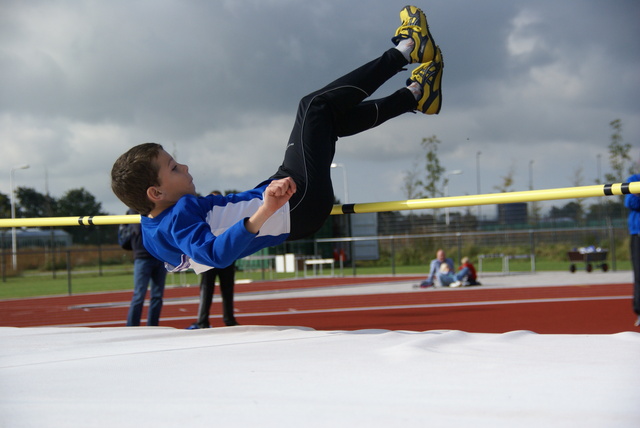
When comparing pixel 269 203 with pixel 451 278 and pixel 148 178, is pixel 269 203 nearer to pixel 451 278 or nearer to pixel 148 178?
pixel 148 178

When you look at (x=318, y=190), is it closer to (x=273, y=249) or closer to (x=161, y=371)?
(x=161, y=371)

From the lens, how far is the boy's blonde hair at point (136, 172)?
2.60 meters

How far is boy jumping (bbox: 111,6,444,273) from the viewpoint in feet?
7.72

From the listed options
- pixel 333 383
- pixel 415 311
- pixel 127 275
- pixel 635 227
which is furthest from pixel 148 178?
pixel 127 275

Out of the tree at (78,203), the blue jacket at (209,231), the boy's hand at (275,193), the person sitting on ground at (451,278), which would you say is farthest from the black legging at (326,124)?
the tree at (78,203)

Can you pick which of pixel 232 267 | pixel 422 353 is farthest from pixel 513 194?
pixel 232 267

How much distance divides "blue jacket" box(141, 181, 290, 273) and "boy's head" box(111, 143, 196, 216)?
0.08 metres

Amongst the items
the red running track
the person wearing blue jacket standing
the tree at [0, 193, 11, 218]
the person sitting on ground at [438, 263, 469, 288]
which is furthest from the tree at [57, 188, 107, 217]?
the person wearing blue jacket standing

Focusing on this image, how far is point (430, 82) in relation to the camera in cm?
344

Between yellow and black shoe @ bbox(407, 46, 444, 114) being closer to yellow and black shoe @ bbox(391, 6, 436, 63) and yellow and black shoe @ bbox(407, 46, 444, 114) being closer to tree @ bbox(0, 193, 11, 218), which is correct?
yellow and black shoe @ bbox(391, 6, 436, 63)

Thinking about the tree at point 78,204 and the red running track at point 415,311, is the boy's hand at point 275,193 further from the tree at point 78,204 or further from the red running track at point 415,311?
the tree at point 78,204

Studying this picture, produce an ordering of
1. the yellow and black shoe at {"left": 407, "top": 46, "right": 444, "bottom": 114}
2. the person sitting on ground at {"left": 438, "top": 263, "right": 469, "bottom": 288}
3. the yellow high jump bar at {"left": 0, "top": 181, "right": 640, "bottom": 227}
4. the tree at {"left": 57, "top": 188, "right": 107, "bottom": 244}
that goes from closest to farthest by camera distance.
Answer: the yellow high jump bar at {"left": 0, "top": 181, "right": 640, "bottom": 227}, the yellow and black shoe at {"left": 407, "top": 46, "right": 444, "bottom": 114}, the person sitting on ground at {"left": 438, "top": 263, "right": 469, "bottom": 288}, the tree at {"left": 57, "top": 188, "right": 107, "bottom": 244}

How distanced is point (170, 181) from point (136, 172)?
15 cm

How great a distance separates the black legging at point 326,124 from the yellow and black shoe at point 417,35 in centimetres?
9
